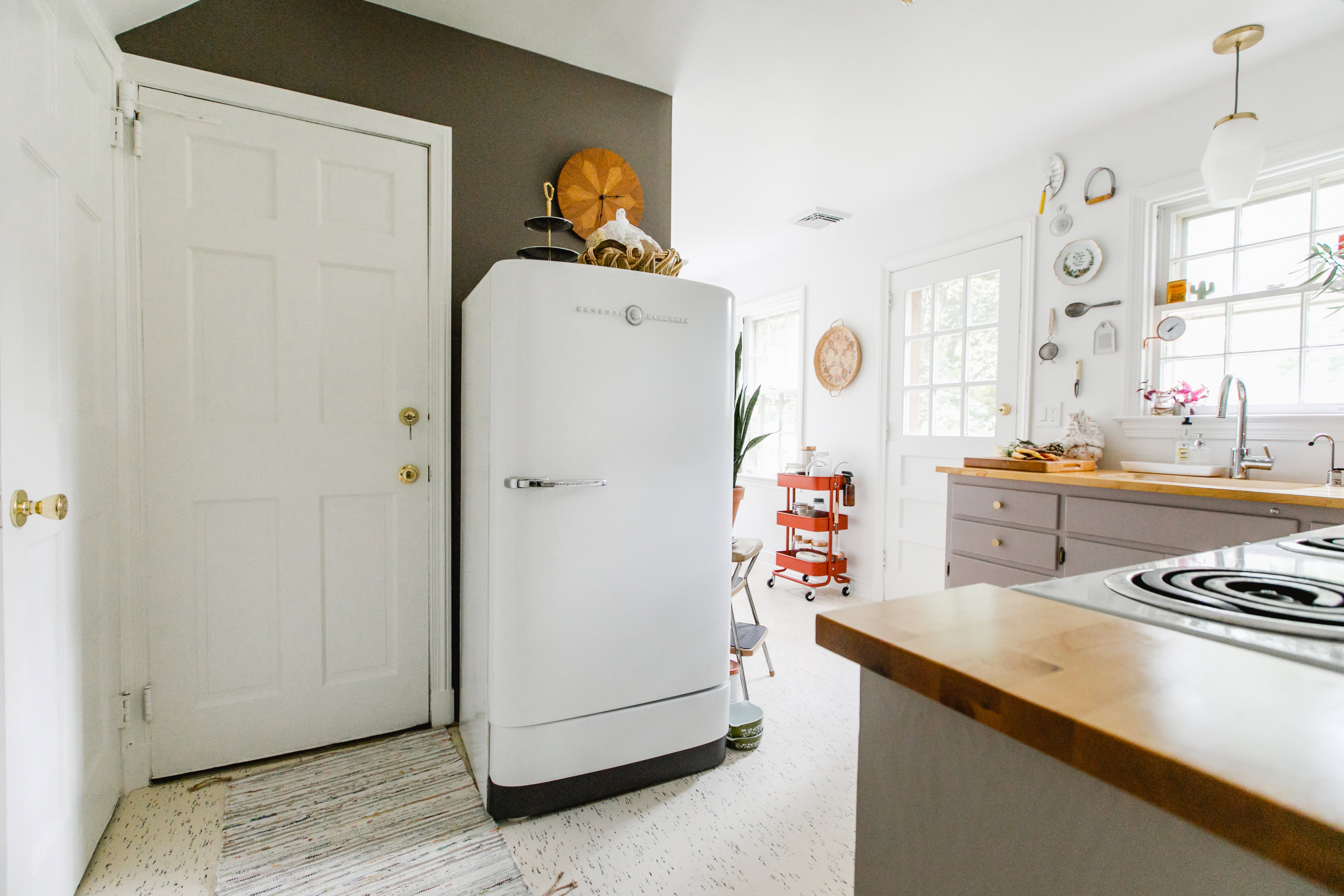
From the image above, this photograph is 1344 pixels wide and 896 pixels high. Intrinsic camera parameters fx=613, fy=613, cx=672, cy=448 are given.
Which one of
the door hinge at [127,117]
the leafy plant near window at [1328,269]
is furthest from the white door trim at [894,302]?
the door hinge at [127,117]

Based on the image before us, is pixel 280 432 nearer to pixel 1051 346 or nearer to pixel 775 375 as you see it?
pixel 1051 346

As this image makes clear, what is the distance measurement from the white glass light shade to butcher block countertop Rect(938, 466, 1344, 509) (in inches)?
38.6

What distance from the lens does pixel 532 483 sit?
5.34 feet

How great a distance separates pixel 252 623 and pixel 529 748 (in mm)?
1005

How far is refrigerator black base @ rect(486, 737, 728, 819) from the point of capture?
5.51 feet

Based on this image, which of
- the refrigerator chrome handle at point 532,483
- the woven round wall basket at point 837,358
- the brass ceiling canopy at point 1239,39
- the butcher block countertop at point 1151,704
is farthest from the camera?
the woven round wall basket at point 837,358

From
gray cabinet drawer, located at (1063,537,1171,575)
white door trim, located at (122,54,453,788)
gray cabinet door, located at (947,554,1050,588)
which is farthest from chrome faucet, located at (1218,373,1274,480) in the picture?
white door trim, located at (122,54,453,788)

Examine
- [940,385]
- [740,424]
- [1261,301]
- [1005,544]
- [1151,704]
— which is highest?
[1261,301]

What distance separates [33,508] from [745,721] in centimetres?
190

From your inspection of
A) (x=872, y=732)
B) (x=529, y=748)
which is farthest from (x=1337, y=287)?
(x=529, y=748)

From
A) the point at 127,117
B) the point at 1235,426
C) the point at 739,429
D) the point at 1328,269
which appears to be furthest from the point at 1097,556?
the point at 127,117

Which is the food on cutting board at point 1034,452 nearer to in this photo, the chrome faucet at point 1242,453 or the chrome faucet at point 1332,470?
the chrome faucet at point 1242,453

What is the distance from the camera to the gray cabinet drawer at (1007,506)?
244cm

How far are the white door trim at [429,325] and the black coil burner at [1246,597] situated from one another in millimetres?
1976
